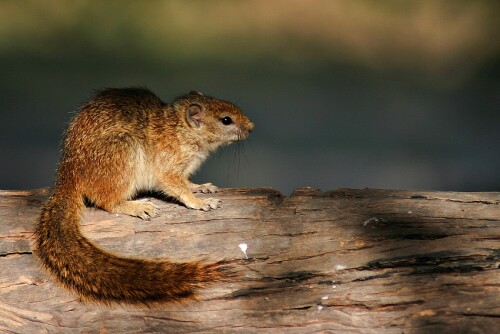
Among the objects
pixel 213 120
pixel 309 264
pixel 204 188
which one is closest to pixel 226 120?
pixel 213 120

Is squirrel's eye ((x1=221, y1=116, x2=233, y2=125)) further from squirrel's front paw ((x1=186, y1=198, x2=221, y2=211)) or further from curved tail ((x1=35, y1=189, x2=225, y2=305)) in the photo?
curved tail ((x1=35, y1=189, x2=225, y2=305))

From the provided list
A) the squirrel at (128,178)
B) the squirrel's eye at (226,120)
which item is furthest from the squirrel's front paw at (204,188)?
the squirrel's eye at (226,120)

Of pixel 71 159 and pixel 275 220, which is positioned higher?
pixel 71 159

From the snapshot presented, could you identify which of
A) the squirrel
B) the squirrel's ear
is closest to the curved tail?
the squirrel

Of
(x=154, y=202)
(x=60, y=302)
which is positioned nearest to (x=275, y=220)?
(x=154, y=202)

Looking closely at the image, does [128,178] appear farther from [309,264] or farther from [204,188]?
[309,264]

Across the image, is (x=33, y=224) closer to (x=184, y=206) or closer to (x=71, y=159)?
(x=71, y=159)

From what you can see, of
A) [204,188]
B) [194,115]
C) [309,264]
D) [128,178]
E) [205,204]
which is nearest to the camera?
[309,264]
